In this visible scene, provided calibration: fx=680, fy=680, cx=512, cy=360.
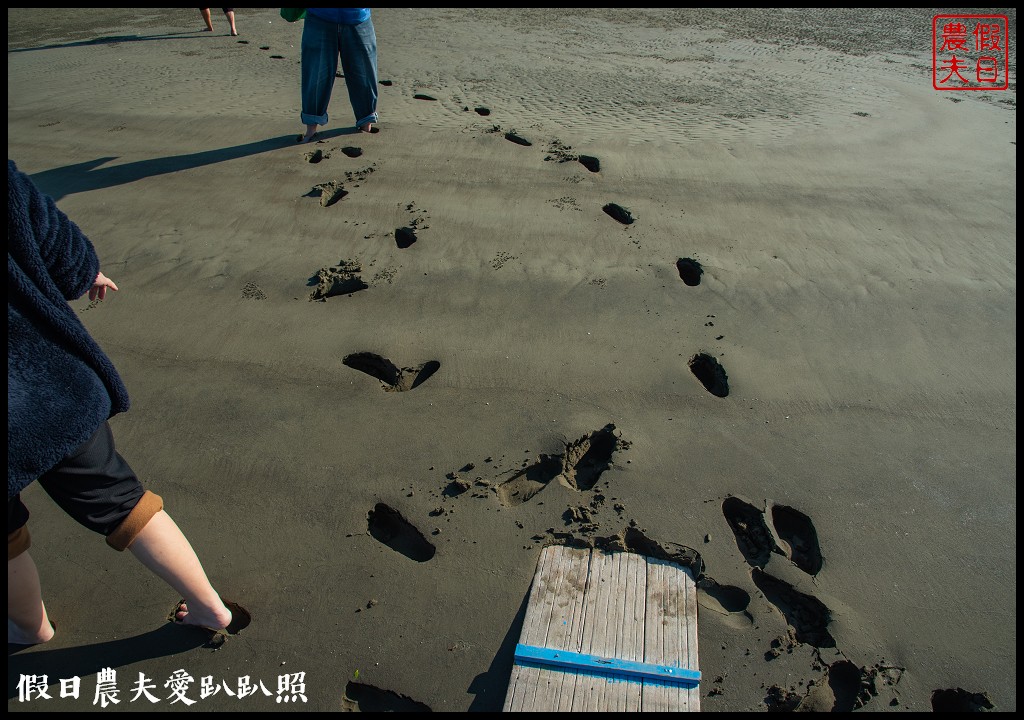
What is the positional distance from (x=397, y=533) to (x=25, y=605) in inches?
47.5

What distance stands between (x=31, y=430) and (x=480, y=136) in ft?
15.7

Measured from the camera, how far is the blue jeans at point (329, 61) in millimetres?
5465

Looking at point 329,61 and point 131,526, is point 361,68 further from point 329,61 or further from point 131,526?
point 131,526

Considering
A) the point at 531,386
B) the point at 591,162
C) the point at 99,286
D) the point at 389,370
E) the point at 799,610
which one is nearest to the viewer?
the point at 99,286

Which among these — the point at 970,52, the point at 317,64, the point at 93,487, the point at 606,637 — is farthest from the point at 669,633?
the point at 970,52

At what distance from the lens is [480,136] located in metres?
5.86

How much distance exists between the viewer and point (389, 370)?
3.47 metres

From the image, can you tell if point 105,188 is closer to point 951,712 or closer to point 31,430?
point 31,430

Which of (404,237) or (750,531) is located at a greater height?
(404,237)

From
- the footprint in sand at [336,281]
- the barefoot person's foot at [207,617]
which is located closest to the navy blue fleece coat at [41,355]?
the barefoot person's foot at [207,617]

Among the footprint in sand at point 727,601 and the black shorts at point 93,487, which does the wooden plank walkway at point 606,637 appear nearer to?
the footprint in sand at point 727,601

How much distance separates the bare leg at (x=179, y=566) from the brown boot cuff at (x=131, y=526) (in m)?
0.02

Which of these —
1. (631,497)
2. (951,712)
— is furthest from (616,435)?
(951,712)

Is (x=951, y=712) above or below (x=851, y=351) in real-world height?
below
